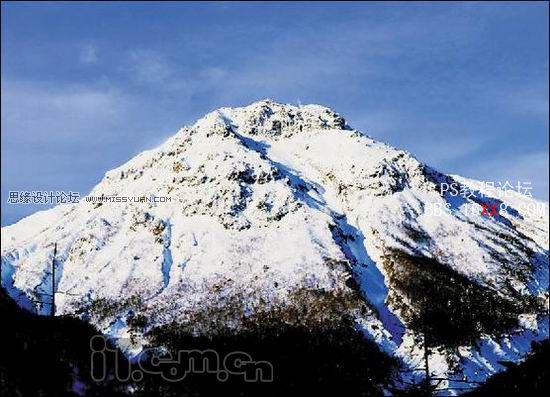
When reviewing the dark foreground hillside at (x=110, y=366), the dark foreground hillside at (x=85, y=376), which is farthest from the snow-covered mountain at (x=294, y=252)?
the dark foreground hillside at (x=85, y=376)

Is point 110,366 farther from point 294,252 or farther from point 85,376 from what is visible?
point 294,252

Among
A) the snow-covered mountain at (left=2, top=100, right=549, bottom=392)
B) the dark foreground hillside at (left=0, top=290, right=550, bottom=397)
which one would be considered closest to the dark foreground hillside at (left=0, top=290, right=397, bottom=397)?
the dark foreground hillside at (left=0, top=290, right=550, bottom=397)

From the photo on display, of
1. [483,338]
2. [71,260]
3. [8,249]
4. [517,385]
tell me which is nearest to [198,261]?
[71,260]

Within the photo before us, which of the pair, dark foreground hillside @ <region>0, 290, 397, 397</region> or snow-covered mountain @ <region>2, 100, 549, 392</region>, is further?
snow-covered mountain @ <region>2, 100, 549, 392</region>

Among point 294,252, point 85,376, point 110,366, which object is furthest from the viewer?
point 294,252

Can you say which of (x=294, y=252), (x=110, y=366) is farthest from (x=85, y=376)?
(x=294, y=252)

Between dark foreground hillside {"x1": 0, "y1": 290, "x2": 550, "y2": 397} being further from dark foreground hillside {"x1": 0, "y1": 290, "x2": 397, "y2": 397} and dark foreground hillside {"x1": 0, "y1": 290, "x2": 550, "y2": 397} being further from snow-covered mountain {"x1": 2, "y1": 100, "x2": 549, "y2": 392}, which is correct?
snow-covered mountain {"x1": 2, "y1": 100, "x2": 549, "y2": 392}

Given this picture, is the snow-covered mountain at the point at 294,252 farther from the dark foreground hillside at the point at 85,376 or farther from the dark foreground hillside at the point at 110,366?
the dark foreground hillside at the point at 85,376

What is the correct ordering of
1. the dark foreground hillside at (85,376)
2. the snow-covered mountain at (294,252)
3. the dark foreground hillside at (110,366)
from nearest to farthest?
the dark foreground hillside at (85,376), the dark foreground hillside at (110,366), the snow-covered mountain at (294,252)
